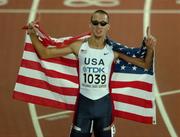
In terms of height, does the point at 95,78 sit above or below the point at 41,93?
above

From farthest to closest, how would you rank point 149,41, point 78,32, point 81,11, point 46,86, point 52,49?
point 81,11 → point 78,32 → point 46,86 → point 52,49 → point 149,41

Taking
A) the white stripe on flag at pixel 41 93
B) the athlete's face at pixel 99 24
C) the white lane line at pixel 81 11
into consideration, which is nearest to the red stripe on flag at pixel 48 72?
the white stripe on flag at pixel 41 93

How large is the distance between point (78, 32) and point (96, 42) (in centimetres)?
381

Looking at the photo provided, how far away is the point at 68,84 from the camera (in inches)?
255

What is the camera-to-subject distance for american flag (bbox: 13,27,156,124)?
6.37 metres

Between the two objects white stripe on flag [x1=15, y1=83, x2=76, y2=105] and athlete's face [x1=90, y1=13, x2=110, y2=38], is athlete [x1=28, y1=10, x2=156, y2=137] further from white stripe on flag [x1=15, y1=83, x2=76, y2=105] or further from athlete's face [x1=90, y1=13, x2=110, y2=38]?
white stripe on flag [x1=15, y1=83, x2=76, y2=105]

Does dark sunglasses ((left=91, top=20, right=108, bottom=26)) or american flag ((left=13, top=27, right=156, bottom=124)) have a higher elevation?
dark sunglasses ((left=91, top=20, right=108, bottom=26))

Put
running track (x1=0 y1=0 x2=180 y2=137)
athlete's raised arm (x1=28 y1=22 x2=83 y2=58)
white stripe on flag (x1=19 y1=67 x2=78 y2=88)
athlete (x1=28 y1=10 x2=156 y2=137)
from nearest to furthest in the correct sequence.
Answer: athlete (x1=28 y1=10 x2=156 y2=137) < athlete's raised arm (x1=28 y1=22 x2=83 y2=58) < white stripe on flag (x1=19 y1=67 x2=78 y2=88) < running track (x1=0 y1=0 x2=180 y2=137)

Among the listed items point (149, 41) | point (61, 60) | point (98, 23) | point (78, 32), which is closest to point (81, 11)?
point (78, 32)

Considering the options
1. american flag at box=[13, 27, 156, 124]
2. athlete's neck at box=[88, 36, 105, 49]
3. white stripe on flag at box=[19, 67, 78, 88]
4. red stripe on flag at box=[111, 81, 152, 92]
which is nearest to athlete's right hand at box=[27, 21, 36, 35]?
american flag at box=[13, 27, 156, 124]

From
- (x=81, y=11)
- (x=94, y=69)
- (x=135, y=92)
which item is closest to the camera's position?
(x=94, y=69)

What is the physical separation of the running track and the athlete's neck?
2174 millimetres

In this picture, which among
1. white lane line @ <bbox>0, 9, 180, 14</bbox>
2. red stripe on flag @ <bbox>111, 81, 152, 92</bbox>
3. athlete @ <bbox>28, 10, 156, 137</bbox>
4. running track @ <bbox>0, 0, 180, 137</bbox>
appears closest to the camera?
athlete @ <bbox>28, 10, 156, 137</bbox>

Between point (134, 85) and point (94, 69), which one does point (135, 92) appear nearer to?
point (134, 85)
